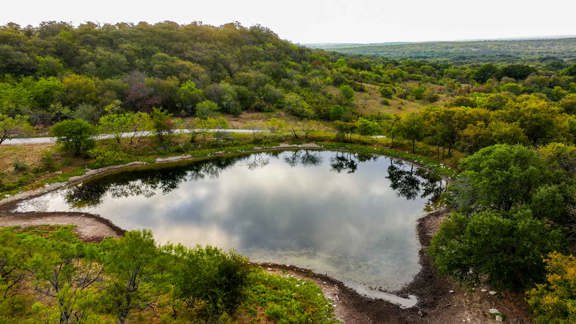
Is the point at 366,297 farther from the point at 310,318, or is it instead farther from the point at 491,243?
the point at 491,243

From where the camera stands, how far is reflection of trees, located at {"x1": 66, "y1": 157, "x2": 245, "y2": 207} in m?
38.7

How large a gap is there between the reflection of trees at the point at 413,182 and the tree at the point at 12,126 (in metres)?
52.4

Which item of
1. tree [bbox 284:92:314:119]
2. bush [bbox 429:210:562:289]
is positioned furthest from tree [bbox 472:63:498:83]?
bush [bbox 429:210:562:289]

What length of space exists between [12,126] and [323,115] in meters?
56.9

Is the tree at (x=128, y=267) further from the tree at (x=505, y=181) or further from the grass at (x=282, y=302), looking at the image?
the tree at (x=505, y=181)

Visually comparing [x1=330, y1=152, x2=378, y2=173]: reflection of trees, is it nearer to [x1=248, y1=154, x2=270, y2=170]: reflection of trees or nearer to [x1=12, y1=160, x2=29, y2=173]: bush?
[x1=248, y1=154, x2=270, y2=170]: reflection of trees

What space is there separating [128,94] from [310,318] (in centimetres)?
6227

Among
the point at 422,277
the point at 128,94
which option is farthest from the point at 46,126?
the point at 422,277

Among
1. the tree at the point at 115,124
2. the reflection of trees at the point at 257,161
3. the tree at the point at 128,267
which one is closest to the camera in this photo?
the tree at the point at 128,267

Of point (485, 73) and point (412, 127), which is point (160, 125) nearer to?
point (412, 127)

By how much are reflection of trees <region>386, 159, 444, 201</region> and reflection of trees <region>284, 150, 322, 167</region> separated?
40.0ft

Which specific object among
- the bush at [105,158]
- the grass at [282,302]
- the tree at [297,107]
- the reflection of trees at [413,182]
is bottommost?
the grass at [282,302]

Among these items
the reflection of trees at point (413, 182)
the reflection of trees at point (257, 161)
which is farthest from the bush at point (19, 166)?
the reflection of trees at point (413, 182)

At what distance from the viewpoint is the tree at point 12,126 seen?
141ft
